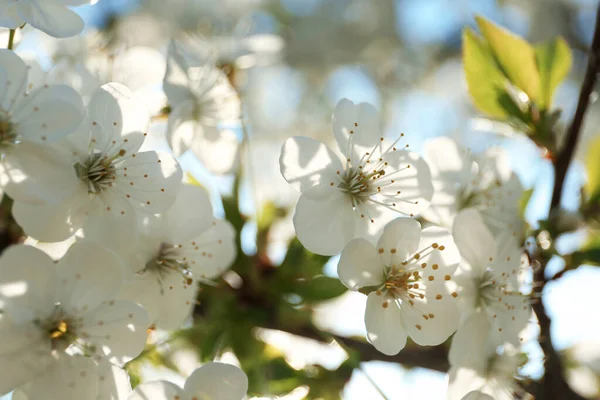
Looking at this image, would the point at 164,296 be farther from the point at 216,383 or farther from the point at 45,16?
the point at 45,16

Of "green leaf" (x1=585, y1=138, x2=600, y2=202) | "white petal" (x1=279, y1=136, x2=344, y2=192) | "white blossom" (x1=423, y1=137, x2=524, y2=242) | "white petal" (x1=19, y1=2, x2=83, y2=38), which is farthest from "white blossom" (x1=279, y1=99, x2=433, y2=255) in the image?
"green leaf" (x1=585, y1=138, x2=600, y2=202)

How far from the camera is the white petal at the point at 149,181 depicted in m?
0.80

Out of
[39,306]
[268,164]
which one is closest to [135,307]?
[39,306]

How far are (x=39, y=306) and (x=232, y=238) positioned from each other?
1.06 feet

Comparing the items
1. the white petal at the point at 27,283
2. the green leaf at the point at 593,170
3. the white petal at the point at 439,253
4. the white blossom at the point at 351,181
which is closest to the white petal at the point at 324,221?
the white blossom at the point at 351,181

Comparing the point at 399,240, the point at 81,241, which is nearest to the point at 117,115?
the point at 81,241

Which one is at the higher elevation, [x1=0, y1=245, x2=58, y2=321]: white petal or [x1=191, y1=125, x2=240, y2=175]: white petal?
[x1=0, y1=245, x2=58, y2=321]: white petal

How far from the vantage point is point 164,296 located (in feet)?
2.79

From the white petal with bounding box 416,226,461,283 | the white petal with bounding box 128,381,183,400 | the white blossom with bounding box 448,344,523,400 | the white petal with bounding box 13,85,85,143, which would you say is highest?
the white petal with bounding box 13,85,85,143

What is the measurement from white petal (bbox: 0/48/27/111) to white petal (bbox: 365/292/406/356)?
19.7 inches

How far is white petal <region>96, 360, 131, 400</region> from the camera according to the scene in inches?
28.8

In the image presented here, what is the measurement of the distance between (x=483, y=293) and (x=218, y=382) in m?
0.39

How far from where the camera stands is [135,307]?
738 millimetres

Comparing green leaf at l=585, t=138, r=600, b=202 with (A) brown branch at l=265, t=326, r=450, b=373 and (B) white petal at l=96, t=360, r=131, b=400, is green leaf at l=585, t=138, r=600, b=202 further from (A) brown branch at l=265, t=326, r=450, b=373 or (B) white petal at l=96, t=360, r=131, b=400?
(B) white petal at l=96, t=360, r=131, b=400
